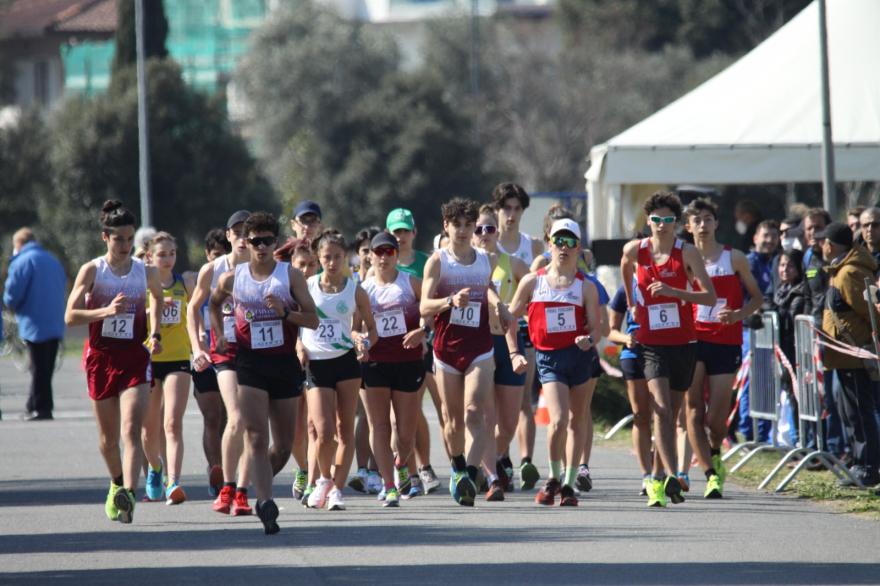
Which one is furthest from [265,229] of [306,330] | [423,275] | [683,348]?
[683,348]

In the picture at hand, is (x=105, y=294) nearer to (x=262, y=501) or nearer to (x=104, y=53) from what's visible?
(x=262, y=501)

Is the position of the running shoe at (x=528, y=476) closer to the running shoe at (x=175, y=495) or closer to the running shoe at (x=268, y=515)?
the running shoe at (x=175, y=495)

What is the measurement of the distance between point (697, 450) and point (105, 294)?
4.16m

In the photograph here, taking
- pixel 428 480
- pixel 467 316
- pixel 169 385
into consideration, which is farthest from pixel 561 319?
pixel 169 385

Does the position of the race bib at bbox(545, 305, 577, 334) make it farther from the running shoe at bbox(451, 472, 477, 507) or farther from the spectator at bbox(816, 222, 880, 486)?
the spectator at bbox(816, 222, 880, 486)

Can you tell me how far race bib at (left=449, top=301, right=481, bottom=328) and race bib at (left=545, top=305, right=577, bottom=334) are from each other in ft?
1.59

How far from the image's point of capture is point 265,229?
10.7m

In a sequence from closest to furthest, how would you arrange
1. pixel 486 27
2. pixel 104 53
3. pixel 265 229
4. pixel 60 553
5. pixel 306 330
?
pixel 60 553 → pixel 265 229 → pixel 306 330 → pixel 486 27 → pixel 104 53

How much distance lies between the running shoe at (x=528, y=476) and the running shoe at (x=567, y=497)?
1.02 metres

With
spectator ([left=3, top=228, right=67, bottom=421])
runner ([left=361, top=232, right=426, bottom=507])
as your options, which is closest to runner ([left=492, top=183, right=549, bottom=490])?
runner ([left=361, top=232, right=426, bottom=507])

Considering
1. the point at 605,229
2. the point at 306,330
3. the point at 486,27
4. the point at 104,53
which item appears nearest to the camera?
the point at 306,330

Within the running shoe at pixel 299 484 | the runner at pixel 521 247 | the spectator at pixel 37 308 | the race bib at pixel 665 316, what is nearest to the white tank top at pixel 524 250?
the runner at pixel 521 247

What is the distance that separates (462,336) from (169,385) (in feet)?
7.13

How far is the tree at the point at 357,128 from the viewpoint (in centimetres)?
6006
